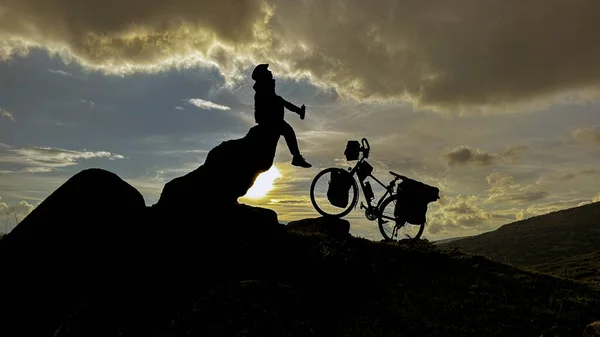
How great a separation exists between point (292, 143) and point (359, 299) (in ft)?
17.3

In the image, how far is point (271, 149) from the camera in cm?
1371

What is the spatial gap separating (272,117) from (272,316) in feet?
29.0

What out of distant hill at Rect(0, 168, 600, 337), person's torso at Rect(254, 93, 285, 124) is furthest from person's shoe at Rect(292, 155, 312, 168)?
distant hill at Rect(0, 168, 600, 337)

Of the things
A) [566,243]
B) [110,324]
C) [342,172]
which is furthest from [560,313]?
[566,243]

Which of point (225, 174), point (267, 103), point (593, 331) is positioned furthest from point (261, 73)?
point (593, 331)

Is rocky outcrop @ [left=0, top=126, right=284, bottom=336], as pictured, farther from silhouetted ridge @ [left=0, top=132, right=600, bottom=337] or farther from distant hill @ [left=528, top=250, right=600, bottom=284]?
distant hill @ [left=528, top=250, right=600, bottom=284]

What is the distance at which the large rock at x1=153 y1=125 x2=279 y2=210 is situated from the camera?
1284cm

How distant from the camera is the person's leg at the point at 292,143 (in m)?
14.0

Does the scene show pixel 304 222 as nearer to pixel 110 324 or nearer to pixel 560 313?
pixel 560 313

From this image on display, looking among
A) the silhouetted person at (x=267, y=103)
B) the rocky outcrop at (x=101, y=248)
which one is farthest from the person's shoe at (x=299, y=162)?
the rocky outcrop at (x=101, y=248)

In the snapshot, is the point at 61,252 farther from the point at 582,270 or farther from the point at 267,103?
the point at 582,270

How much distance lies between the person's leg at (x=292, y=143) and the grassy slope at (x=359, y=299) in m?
2.41

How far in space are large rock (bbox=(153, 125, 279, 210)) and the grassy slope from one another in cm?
209

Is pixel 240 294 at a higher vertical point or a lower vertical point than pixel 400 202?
lower
